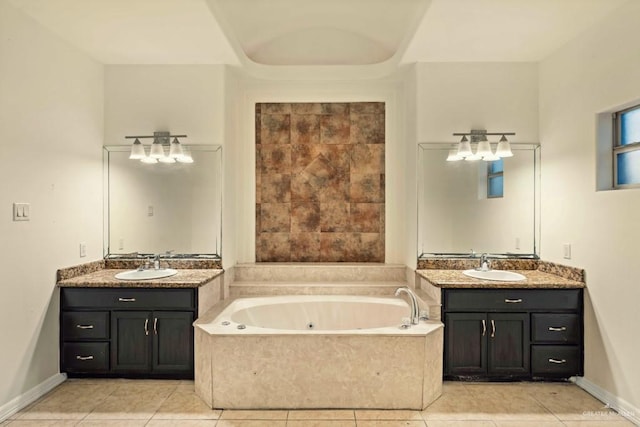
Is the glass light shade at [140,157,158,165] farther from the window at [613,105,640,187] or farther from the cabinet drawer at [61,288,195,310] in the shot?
the window at [613,105,640,187]

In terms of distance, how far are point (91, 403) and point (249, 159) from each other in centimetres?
232

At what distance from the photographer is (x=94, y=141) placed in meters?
3.27

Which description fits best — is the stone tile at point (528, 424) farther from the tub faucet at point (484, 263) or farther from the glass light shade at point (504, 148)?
the glass light shade at point (504, 148)

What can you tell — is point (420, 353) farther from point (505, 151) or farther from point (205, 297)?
point (505, 151)

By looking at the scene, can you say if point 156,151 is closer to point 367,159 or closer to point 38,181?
point 38,181

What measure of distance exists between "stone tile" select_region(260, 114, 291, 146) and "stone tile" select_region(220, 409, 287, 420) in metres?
2.38

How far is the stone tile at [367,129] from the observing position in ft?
12.5

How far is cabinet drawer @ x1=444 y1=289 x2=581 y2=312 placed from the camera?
2809mm

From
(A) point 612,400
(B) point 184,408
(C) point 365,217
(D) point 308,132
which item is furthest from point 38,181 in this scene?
(A) point 612,400

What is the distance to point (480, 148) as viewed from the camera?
3.31m

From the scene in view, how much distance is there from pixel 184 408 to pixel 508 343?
2283 mm

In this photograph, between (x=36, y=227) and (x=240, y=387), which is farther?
(x=36, y=227)

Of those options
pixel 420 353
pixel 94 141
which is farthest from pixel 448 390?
pixel 94 141

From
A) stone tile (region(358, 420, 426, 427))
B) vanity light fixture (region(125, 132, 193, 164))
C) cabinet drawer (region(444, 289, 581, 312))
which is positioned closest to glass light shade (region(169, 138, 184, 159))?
vanity light fixture (region(125, 132, 193, 164))
